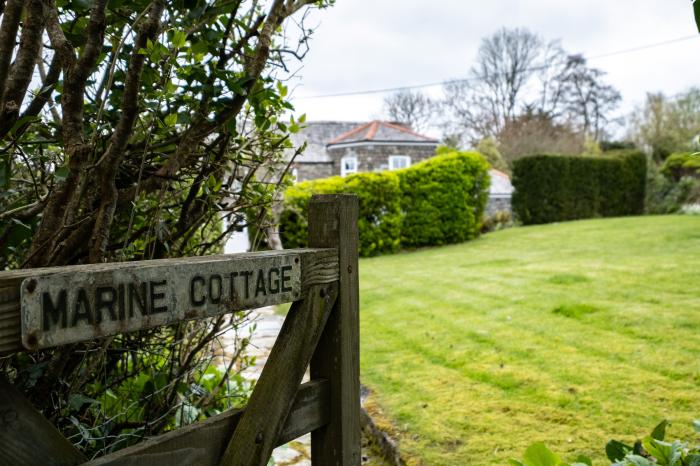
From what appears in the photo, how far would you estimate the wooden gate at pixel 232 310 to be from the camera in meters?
0.99

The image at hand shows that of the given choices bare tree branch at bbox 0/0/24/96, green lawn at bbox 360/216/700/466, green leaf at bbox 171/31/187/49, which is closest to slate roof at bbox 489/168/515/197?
green lawn at bbox 360/216/700/466

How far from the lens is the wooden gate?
99 cm

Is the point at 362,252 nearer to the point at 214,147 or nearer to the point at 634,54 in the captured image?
the point at 214,147

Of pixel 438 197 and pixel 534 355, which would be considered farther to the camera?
pixel 438 197

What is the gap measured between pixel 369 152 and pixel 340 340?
2520 cm

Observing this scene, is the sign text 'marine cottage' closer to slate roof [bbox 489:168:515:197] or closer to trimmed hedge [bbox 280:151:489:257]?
trimmed hedge [bbox 280:151:489:257]

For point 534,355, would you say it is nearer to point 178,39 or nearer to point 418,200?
point 178,39

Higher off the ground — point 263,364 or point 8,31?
point 8,31

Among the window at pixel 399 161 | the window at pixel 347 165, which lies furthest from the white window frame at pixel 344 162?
the window at pixel 399 161

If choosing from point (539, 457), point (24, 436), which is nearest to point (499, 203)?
point (539, 457)

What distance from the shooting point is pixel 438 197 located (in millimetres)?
15852

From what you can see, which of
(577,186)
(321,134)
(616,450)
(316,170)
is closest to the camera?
(616,450)

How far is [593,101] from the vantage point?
39.3 m

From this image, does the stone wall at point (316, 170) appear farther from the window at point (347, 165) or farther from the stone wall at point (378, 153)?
the stone wall at point (378, 153)
